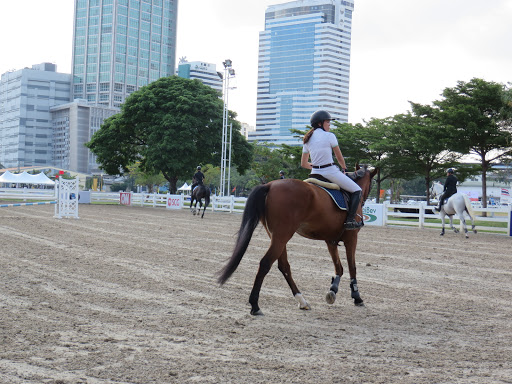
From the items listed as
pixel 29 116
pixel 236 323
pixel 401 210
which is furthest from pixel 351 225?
pixel 29 116

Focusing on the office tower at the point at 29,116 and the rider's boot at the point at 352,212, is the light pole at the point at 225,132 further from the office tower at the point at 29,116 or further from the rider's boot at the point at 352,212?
the office tower at the point at 29,116

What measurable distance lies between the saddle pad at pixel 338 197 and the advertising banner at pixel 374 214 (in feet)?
60.4

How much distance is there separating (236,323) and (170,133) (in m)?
35.1

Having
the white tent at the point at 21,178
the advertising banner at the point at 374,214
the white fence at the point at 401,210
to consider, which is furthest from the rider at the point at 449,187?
the white tent at the point at 21,178

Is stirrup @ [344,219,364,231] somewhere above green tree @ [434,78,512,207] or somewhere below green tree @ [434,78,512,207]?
below

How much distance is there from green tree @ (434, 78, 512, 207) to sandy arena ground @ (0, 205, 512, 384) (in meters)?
22.6

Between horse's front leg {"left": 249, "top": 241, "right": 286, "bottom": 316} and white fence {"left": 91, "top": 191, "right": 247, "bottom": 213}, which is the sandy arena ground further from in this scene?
white fence {"left": 91, "top": 191, "right": 247, "bottom": 213}

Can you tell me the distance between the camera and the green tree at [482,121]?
30938 millimetres

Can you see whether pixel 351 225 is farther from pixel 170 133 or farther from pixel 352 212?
pixel 170 133

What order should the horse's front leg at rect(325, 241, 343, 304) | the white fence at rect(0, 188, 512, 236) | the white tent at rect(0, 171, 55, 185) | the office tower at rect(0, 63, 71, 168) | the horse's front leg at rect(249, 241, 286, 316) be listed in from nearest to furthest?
the horse's front leg at rect(249, 241, 286, 316)
the horse's front leg at rect(325, 241, 343, 304)
the white fence at rect(0, 188, 512, 236)
the white tent at rect(0, 171, 55, 185)
the office tower at rect(0, 63, 71, 168)

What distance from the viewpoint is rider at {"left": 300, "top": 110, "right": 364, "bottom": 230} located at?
21.7 ft

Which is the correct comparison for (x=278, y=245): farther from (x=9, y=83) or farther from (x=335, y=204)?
(x=9, y=83)

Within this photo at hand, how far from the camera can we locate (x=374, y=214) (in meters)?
24.9

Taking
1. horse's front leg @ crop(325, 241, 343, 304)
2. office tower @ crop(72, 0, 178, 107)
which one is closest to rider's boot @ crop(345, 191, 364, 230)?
horse's front leg @ crop(325, 241, 343, 304)
